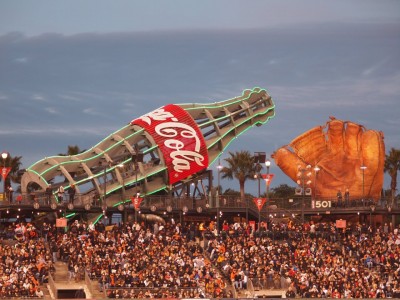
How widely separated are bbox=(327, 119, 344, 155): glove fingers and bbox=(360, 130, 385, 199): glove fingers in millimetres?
1884

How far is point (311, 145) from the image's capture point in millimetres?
94938

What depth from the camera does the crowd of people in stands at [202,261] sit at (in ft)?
212

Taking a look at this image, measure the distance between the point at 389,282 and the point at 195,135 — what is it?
22.8 metres

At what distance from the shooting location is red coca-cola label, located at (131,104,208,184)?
83.4 m

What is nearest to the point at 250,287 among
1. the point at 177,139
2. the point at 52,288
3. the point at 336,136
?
the point at 52,288

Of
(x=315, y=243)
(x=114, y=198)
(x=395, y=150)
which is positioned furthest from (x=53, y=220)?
(x=395, y=150)

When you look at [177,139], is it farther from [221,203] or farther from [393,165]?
[393,165]

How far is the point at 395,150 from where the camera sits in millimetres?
114000

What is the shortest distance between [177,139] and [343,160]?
57.4 feet

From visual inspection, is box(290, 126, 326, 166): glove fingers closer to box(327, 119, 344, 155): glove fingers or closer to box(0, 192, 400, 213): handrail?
box(327, 119, 344, 155): glove fingers

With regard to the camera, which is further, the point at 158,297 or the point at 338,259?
the point at 338,259

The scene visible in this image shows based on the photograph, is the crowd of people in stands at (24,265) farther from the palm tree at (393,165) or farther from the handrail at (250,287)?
the palm tree at (393,165)

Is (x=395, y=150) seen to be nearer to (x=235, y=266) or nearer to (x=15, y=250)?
(x=235, y=266)

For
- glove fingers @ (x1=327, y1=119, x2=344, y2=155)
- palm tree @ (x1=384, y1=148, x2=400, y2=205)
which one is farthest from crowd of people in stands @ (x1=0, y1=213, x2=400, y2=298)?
palm tree @ (x1=384, y1=148, x2=400, y2=205)
